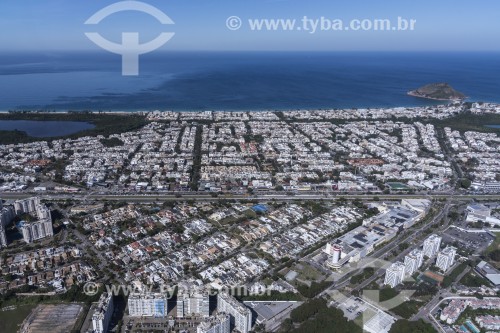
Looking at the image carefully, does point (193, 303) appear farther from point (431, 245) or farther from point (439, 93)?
point (439, 93)

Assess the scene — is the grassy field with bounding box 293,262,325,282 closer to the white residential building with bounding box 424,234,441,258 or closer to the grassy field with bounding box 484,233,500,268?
the white residential building with bounding box 424,234,441,258

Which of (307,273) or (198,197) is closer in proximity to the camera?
(307,273)

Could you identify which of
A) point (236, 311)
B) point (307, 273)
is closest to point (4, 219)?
point (236, 311)

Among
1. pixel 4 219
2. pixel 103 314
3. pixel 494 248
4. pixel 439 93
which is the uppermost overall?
pixel 439 93

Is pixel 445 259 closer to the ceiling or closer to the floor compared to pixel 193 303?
closer to the ceiling

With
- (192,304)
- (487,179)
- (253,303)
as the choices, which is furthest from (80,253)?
(487,179)

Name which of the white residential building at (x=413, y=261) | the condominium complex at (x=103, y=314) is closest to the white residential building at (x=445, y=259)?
the white residential building at (x=413, y=261)

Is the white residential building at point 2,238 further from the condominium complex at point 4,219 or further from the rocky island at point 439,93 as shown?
the rocky island at point 439,93

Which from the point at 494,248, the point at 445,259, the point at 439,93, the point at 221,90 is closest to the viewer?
the point at 445,259
